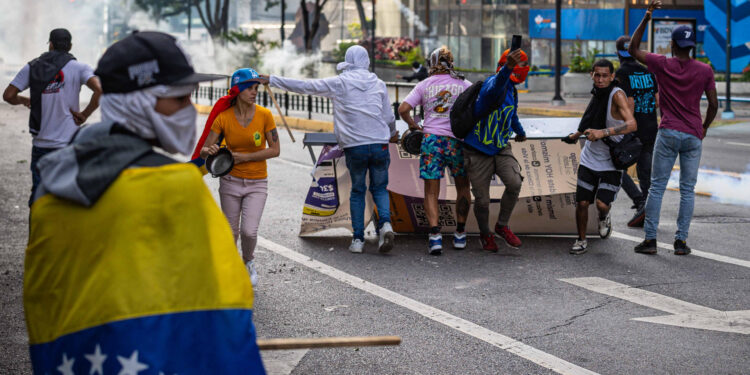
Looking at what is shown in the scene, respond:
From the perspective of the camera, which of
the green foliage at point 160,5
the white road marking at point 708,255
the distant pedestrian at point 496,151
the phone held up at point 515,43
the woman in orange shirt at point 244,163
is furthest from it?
the green foliage at point 160,5

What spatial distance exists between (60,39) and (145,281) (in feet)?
17.7

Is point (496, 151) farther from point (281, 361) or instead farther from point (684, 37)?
point (281, 361)

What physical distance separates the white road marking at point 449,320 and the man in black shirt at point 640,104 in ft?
9.56

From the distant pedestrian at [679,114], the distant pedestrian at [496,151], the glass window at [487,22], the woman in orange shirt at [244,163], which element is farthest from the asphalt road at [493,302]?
the glass window at [487,22]

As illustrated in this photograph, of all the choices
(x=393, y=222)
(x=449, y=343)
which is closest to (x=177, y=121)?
(x=449, y=343)

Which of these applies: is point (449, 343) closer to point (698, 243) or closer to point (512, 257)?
point (512, 257)

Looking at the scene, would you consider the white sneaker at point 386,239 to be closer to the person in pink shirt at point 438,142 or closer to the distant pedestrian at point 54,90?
the person in pink shirt at point 438,142

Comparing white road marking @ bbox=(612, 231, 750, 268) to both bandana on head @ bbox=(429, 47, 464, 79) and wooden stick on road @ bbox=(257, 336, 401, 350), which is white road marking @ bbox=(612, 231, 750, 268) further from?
wooden stick on road @ bbox=(257, 336, 401, 350)

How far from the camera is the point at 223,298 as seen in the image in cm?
229

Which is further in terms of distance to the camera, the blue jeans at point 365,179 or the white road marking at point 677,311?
the blue jeans at point 365,179

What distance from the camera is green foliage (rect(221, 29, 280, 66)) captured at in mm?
50188

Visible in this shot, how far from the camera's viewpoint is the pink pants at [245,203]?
Answer: 6.74 metres

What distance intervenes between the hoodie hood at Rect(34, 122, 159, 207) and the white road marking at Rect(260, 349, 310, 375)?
2.73m

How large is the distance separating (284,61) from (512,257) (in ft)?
134
